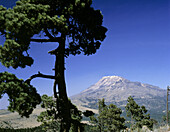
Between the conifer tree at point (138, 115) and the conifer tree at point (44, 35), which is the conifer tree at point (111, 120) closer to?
the conifer tree at point (138, 115)

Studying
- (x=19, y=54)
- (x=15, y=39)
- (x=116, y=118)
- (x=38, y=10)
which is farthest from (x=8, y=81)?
(x=116, y=118)

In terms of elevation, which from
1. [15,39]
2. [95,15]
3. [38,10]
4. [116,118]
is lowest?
[116,118]

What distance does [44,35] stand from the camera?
35.8 ft

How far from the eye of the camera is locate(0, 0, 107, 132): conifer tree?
869 cm

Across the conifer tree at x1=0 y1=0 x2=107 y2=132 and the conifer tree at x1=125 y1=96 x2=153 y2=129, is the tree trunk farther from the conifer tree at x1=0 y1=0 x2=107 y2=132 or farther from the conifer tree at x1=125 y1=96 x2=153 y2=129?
the conifer tree at x1=125 y1=96 x2=153 y2=129

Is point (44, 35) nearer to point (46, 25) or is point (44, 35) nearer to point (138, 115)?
point (46, 25)

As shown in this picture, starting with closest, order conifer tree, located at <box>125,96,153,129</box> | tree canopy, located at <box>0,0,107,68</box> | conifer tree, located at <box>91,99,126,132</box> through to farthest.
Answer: tree canopy, located at <box>0,0,107,68</box> → conifer tree, located at <box>91,99,126,132</box> → conifer tree, located at <box>125,96,153,129</box>

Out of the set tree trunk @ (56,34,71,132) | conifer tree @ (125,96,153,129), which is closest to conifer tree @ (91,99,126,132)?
conifer tree @ (125,96,153,129)

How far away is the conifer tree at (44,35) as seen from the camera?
8689 millimetres

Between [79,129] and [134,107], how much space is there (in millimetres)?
60601

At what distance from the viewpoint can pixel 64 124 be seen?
36.0 feet

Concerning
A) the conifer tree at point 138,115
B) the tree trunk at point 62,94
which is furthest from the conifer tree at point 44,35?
the conifer tree at point 138,115

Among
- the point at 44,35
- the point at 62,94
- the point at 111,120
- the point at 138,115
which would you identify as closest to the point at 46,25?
the point at 44,35

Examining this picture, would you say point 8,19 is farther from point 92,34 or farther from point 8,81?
point 92,34
